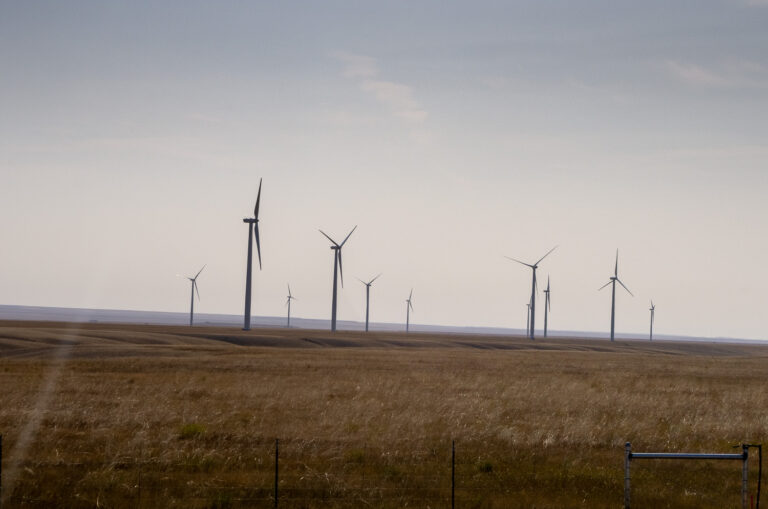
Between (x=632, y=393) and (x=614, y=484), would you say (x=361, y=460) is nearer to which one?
(x=614, y=484)

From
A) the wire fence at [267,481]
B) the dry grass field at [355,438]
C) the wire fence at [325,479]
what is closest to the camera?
the wire fence at [267,481]

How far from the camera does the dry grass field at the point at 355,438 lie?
17.4 metres

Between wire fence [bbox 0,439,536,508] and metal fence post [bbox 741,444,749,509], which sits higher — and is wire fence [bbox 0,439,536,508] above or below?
below

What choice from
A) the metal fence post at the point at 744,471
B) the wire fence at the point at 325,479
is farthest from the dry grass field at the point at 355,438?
the metal fence post at the point at 744,471

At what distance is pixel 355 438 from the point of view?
24.2 metres

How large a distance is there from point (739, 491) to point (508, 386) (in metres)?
25.2

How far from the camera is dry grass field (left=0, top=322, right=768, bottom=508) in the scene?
1742 cm

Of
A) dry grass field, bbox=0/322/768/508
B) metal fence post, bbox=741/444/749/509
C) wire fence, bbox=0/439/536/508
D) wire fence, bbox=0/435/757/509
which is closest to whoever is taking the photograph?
metal fence post, bbox=741/444/749/509

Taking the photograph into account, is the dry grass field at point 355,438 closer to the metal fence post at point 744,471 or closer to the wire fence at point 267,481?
the wire fence at point 267,481

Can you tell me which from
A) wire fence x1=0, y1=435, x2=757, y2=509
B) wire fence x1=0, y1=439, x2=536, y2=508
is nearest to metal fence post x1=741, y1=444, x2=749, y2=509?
wire fence x1=0, y1=435, x2=757, y2=509

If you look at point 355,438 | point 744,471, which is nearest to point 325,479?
Answer: point 355,438

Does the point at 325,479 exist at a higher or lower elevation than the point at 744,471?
lower

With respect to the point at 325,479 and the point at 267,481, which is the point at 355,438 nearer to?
the point at 325,479

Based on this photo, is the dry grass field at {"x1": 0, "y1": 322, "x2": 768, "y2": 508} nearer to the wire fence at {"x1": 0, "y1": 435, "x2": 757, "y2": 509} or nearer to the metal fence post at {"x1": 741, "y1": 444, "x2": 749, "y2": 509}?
the wire fence at {"x1": 0, "y1": 435, "x2": 757, "y2": 509}
